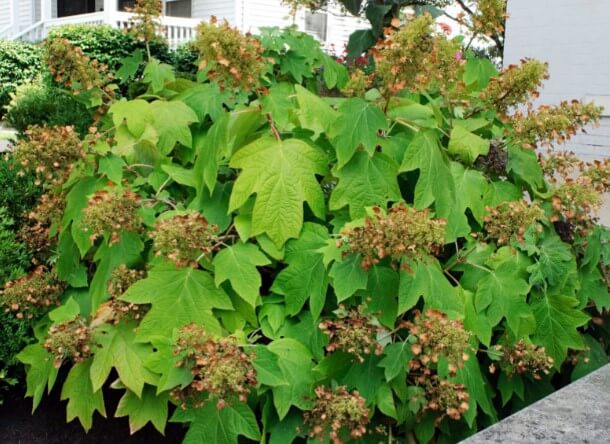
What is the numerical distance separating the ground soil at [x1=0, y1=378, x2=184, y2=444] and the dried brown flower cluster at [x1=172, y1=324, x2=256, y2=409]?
34.9 inches

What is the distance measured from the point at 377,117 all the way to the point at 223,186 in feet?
1.79

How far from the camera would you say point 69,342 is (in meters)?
2.10

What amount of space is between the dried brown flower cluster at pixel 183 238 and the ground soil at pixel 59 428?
96 centimetres

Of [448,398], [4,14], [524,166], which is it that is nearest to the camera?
[448,398]

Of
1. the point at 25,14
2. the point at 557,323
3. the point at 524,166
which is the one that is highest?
the point at 524,166

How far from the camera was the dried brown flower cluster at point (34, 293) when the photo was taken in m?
2.49

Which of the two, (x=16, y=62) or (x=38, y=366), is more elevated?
(x=38, y=366)

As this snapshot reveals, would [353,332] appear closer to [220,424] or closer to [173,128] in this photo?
[220,424]

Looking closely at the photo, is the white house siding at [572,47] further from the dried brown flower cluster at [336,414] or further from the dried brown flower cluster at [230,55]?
the dried brown flower cluster at [336,414]

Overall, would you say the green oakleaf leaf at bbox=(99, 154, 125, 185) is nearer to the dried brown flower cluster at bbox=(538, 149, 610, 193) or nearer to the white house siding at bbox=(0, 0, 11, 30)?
the dried brown flower cluster at bbox=(538, 149, 610, 193)

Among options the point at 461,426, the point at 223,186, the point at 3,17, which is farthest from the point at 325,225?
the point at 3,17

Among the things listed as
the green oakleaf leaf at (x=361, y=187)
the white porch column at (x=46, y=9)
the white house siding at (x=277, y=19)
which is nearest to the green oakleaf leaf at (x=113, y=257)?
the green oakleaf leaf at (x=361, y=187)

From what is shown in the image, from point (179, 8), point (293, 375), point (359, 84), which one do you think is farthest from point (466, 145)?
point (179, 8)

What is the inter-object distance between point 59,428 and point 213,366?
135 centimetres
